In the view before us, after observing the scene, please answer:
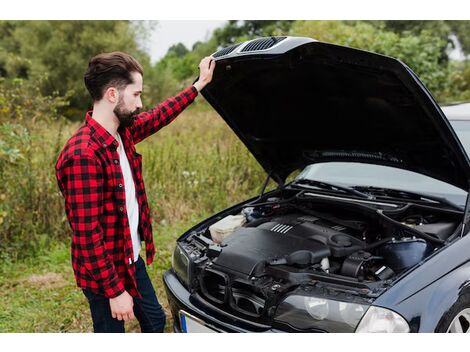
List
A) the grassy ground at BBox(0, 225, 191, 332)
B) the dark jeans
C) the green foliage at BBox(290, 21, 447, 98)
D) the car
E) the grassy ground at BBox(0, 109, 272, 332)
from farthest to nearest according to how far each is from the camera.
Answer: the green foliage at BBox(290, 21, 447, 98), the grassy ground at BBox(0, 109, 272, 332), the grassy ground at BBox(0, 225, 191, 332), the dark jeans, the car

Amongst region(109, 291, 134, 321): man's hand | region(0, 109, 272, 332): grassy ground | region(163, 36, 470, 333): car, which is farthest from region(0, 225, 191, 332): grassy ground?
region(109, 291, 134, 321): man's hand

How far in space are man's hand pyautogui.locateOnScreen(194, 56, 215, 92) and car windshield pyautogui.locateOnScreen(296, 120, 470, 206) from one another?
1180 millimetres

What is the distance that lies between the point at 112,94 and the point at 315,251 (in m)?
1.31

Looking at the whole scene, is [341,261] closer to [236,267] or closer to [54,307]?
[236,267]

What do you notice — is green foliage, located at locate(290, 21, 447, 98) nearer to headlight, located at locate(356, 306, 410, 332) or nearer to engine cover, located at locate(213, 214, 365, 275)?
engine cover, located at locate(213, 214, 365, 275)

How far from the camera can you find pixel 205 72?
2.64 metres

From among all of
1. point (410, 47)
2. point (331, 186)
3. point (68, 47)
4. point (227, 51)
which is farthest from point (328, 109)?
point (68, 47)

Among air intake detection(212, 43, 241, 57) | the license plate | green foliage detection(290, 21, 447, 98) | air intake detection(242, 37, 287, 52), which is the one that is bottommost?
the license plate

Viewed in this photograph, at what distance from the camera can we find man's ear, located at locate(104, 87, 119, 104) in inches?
80.9

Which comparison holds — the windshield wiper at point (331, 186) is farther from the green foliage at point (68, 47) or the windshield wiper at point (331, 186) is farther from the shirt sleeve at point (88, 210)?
the green foliage at point (68, 47)

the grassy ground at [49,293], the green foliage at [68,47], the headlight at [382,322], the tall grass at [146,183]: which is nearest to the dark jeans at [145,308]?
the grassy ground at [49,293]

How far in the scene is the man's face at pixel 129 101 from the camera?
210cm

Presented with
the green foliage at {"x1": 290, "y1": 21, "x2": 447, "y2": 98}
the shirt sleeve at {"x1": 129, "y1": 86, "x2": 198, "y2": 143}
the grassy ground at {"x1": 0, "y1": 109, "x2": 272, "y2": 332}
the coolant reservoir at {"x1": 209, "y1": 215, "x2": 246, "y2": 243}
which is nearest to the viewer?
the shirt sleeve at {"x1": 129, "y1": 86, "x2": 198, "y2": 143}

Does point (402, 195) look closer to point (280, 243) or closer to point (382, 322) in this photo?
point (280, 243)
